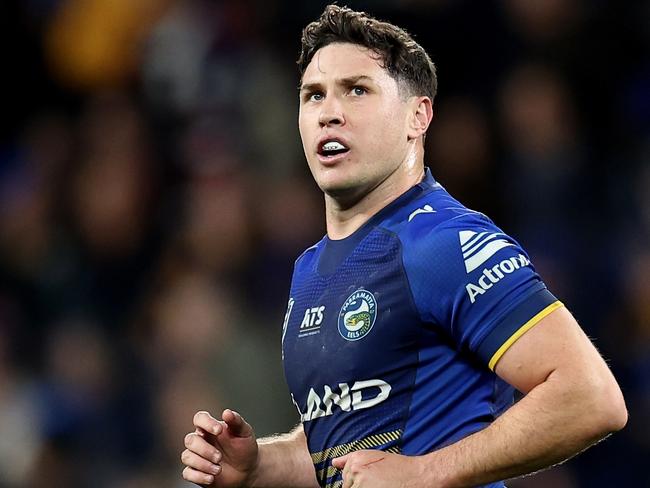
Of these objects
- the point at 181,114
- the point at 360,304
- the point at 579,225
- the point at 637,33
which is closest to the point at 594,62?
the point at 637,33

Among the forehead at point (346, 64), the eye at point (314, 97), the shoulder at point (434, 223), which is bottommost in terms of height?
the shoulder at point (434, 223)

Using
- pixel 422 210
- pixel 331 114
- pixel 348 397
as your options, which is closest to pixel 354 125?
pixel 331 114

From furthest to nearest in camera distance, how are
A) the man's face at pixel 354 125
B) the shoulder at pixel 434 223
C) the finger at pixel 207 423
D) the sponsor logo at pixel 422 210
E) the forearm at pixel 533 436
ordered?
the man's face at pixel 354 125, the finger at pixel 207 423, the sponsor logo at pixel 422 210, the shoulder at pixel 434 223, the forearm at pixel 533 436

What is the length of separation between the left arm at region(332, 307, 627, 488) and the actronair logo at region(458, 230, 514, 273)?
0.25m

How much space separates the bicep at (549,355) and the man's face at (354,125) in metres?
0.89

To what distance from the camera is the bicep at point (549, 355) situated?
317cm

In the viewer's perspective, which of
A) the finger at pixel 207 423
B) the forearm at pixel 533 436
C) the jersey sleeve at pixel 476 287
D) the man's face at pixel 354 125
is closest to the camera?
the forearm at pixel 533 436

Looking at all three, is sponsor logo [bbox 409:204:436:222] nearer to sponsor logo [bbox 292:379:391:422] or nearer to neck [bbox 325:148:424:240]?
neck [bbox 325:148:424:240]

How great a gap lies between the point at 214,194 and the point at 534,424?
528 centimetres

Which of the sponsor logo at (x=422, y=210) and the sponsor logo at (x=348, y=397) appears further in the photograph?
the sponsor logo at (x=422, y=210)

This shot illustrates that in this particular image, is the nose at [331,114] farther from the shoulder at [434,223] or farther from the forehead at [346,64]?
the shoulder at [434,223]

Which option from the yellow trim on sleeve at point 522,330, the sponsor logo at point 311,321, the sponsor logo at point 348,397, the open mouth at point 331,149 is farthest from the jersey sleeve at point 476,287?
the open mouth at point 331,149

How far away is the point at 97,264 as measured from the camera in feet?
26.9

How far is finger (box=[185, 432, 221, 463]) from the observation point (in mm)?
3871
